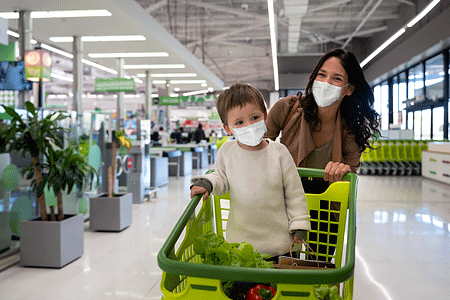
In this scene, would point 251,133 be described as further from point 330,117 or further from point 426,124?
point 426,124

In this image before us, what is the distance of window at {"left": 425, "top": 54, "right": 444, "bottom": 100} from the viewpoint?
12.9m

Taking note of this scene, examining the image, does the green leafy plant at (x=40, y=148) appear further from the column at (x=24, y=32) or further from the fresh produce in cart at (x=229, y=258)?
the column at (x=24, y=32)

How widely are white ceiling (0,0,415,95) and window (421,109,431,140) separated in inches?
147

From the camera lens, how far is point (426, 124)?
14523 mm

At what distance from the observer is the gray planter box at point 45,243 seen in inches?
146

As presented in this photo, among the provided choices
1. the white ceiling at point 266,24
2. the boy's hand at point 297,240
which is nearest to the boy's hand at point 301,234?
the boy's hand at point 297,240

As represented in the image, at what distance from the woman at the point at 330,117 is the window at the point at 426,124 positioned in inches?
540

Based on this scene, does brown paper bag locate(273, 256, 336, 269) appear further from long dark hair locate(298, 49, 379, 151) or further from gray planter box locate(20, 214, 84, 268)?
gray planter box locate(20, 214, 84, 268)

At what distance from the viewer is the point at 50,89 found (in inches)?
1232

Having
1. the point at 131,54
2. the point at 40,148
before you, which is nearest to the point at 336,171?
the point at 40,148

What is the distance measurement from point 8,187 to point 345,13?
14.6m

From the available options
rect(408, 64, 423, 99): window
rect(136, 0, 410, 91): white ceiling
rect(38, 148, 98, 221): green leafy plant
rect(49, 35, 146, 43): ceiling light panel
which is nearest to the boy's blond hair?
rect(38, 148, 98, 221): green leafy plant

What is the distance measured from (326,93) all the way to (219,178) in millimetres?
707

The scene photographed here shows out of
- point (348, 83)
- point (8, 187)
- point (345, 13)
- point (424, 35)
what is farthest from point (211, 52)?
point (348, 83)
